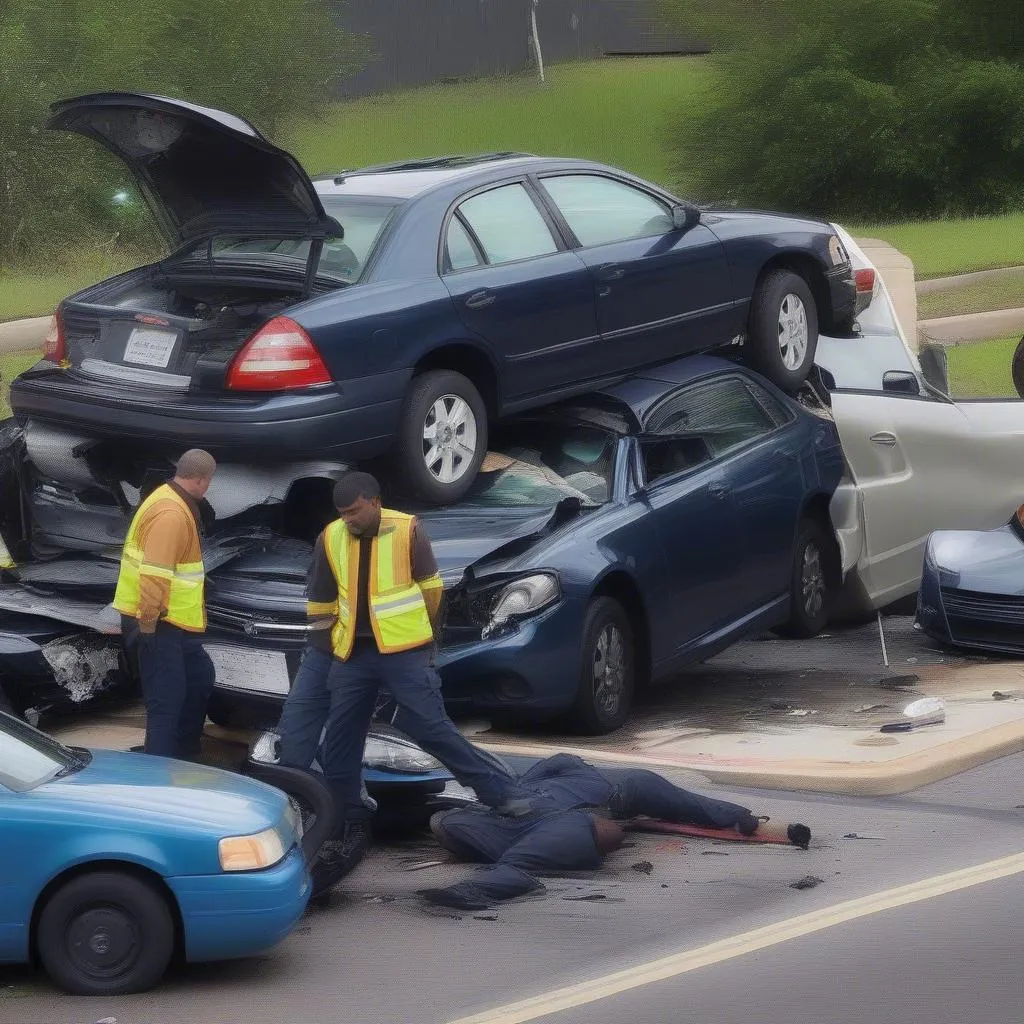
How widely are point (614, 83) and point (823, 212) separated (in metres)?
20.7

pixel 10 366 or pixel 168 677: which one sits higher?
pixel 10 366

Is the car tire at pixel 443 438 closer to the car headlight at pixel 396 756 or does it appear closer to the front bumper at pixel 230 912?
the car headlight at pixel 396 756

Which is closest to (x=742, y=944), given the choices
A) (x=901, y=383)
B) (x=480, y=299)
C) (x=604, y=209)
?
(x=480, y=299)

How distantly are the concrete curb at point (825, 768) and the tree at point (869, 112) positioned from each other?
32826 millimetres

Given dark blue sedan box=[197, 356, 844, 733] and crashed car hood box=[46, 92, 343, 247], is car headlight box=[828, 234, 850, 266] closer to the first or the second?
dark blue sedan box=[197, 356, 844, 733]

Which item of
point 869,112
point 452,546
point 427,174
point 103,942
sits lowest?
point 103,942

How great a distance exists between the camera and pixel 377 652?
Answer: 6930 mm

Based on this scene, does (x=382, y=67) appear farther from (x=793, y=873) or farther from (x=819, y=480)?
(x=793, y=873)

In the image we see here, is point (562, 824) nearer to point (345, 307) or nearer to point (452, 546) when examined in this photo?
point (452, 546)

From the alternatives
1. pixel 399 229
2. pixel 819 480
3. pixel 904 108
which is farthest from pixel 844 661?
pixel 904 108

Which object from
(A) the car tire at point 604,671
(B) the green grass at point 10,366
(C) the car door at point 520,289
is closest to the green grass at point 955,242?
(B) the green grass at point 10,366

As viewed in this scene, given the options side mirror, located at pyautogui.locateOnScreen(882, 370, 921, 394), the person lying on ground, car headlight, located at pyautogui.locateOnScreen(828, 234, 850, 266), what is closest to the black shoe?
the person lying on ground

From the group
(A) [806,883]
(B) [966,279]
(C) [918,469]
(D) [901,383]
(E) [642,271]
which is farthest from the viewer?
(B) [966,279]

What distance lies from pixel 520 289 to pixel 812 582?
2640mm
